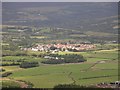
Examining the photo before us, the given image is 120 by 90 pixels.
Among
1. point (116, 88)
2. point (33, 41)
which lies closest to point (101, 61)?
point (116, 88)

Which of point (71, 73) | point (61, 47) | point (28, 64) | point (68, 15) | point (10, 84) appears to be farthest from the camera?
point (68, 15)

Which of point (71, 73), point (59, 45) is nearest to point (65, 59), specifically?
point (71, 73)

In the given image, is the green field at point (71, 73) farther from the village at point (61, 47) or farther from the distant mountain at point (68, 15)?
the distant mountain at point (68, 15)

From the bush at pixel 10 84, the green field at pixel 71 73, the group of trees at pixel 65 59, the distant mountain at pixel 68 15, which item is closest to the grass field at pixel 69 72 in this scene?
the green field at pixel 71 73

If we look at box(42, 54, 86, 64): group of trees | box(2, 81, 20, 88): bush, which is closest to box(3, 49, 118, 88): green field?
box(42, 54, 86, 64): group of trees

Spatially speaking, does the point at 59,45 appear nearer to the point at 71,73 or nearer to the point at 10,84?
the point at 71,73

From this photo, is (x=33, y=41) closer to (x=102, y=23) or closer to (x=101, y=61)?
(x=101, y=61)
